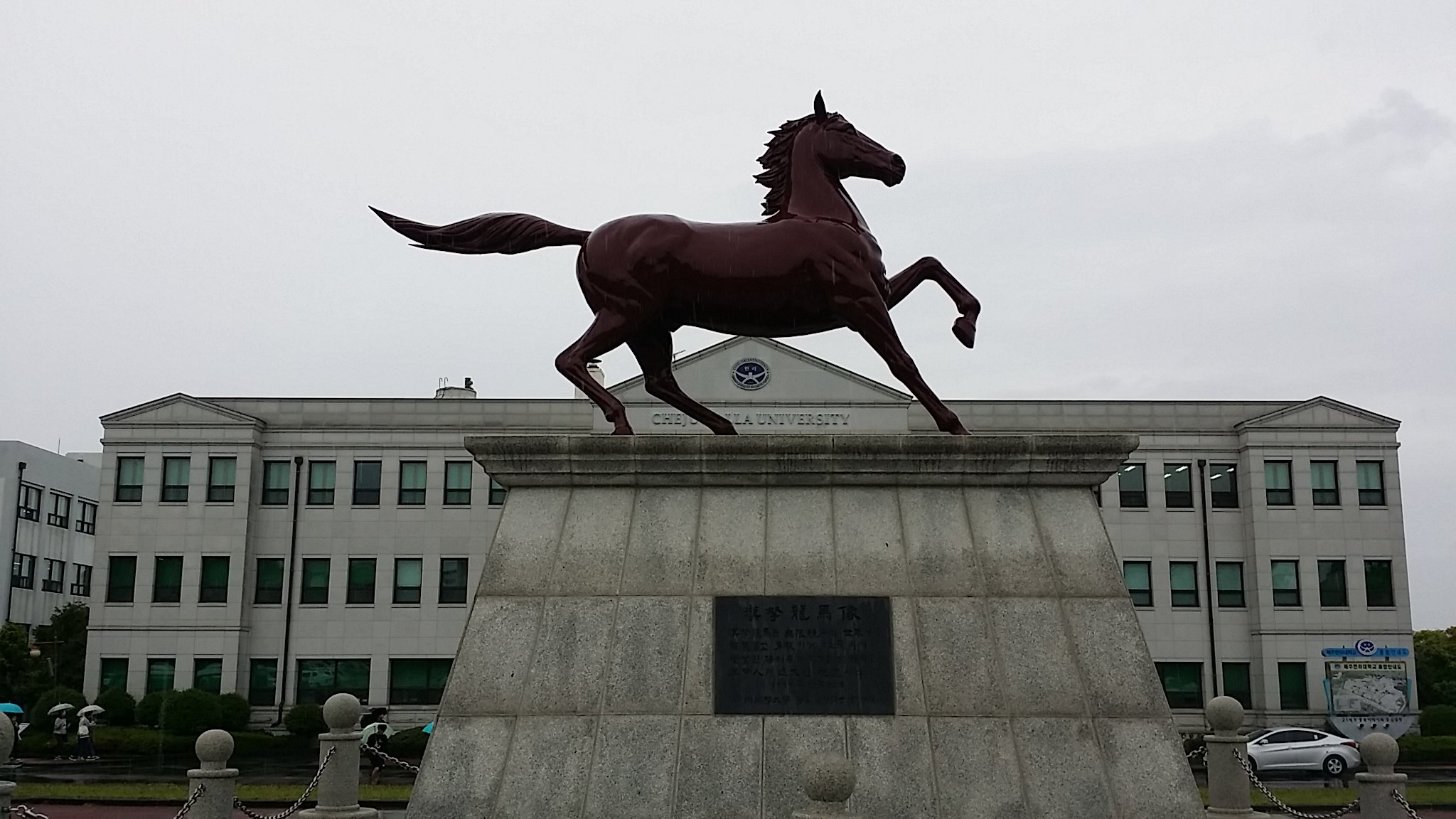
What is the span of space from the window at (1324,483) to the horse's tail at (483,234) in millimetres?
35888

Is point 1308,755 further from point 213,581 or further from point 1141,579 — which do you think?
point 213,581

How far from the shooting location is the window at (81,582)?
190 ft

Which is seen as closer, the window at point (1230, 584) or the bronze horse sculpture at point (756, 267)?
the bronze horse sculpture at point (756, 267)

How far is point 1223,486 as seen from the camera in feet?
132

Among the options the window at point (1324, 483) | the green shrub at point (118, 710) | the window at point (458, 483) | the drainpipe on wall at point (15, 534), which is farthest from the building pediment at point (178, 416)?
the window at point (1324, 483)

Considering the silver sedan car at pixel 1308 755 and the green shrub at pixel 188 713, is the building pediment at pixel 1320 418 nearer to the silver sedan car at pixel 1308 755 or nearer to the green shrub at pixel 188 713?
the silver sedan car at pixel 1308 755

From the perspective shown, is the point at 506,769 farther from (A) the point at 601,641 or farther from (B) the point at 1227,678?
(B) the point at 1227,678

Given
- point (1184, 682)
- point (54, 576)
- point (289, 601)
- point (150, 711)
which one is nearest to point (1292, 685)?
point (1184, 682)

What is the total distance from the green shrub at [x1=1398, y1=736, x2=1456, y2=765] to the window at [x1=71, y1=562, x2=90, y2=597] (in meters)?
56.1

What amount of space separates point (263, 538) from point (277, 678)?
15.7 feet

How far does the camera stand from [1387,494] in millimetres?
39156

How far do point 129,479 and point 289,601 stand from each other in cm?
695

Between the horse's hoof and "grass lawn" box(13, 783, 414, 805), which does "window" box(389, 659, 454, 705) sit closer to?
"grass lawn" box(13, 783, 414, 805)

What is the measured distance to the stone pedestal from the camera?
8500 millimetres
